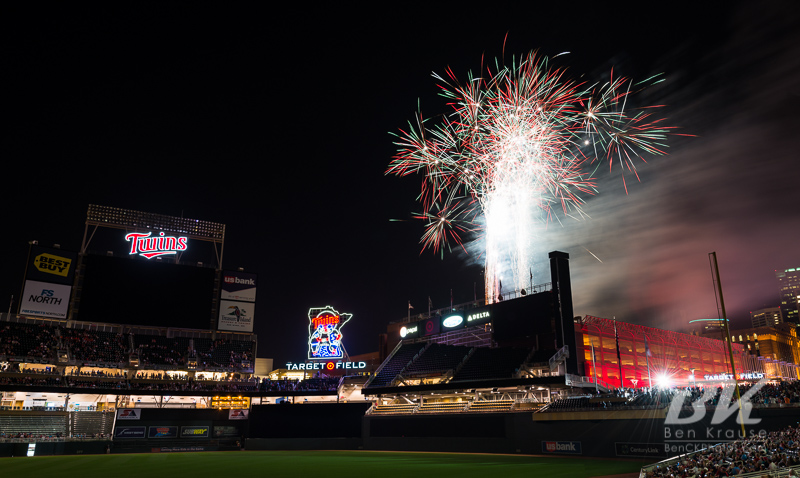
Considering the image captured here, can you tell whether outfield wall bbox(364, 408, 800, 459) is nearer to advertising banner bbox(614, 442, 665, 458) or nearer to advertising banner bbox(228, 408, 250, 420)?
advertising banner bbox(614, 442, 665, 458)

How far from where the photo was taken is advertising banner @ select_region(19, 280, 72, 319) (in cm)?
5188

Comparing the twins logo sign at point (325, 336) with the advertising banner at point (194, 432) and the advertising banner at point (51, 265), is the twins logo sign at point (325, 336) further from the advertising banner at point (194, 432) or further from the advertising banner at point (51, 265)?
the advertising banner at point (51, 265)

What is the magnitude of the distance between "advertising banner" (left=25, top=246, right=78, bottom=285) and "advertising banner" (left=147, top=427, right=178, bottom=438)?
59.6 ft

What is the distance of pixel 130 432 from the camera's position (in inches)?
1838

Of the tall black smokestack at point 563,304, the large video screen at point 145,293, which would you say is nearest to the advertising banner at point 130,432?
the large video screen at point 145,293

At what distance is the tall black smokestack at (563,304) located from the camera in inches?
1714

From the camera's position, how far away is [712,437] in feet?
84.6

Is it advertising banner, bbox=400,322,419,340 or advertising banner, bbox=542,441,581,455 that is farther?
advertising banner, bbox=400,322,419,340

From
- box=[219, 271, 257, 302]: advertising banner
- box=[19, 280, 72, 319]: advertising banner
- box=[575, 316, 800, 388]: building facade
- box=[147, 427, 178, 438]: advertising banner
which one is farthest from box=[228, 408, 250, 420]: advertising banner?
box=[575, 316, 800, 388]: building facade

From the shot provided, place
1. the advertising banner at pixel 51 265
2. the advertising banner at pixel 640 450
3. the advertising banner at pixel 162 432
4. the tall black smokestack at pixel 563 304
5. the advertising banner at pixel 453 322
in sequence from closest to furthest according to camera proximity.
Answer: the advertising banner at pixel 640 450 < the tall black smokestack at pixel 563 304 < the advertising banner at pixel 162 432 < the advertising banner at pixel 51 265 < the advertising banner at pixel 453 322

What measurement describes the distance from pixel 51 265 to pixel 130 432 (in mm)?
19440

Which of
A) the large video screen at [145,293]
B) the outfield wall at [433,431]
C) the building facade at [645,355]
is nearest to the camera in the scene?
the outfield wall at [433,431]

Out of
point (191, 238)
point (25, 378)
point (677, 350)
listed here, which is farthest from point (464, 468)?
point (677, 350)

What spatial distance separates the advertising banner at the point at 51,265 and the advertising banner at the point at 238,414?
21.2 meters
